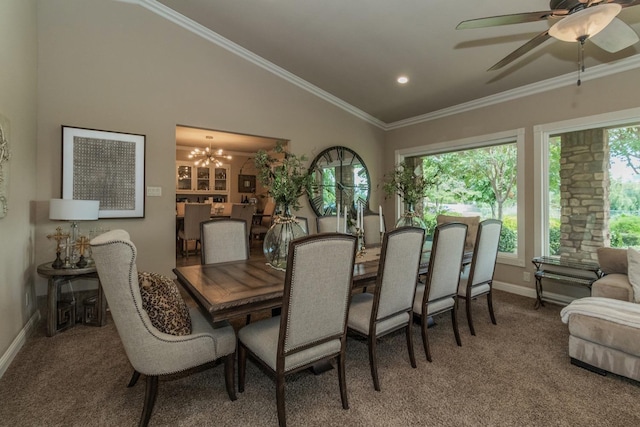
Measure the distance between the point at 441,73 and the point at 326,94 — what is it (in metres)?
1.89

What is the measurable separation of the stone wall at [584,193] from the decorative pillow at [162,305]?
4.28 metres

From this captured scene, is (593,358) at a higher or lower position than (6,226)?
lower

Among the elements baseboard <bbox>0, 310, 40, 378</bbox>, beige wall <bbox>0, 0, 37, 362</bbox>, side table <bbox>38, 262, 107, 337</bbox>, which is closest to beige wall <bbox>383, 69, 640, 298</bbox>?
side table <bbox>38, 262, 107, 337</bbox>

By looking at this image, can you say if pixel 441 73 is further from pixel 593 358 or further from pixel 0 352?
pixel 0 352

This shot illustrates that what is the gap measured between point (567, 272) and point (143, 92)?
210 inches

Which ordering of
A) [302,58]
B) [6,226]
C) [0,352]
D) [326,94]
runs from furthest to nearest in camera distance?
[326,94] < [302,58] < [6,226] < [0,352]

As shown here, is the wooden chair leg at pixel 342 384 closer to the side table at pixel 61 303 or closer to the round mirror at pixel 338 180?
the side table at pixel 61 303

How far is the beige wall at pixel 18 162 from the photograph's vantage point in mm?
2275

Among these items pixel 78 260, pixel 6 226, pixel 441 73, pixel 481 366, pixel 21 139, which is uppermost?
pixel 441 73

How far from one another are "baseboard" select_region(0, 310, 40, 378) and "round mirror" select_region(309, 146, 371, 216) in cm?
352

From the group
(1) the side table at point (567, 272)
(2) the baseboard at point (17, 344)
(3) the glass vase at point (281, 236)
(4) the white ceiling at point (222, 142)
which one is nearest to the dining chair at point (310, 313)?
(3) the glass vase at point (281, 236)

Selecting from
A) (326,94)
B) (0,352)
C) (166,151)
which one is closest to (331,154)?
(326,94)

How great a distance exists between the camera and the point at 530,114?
4012 millimetres

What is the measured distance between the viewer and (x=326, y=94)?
5121 millimetres
